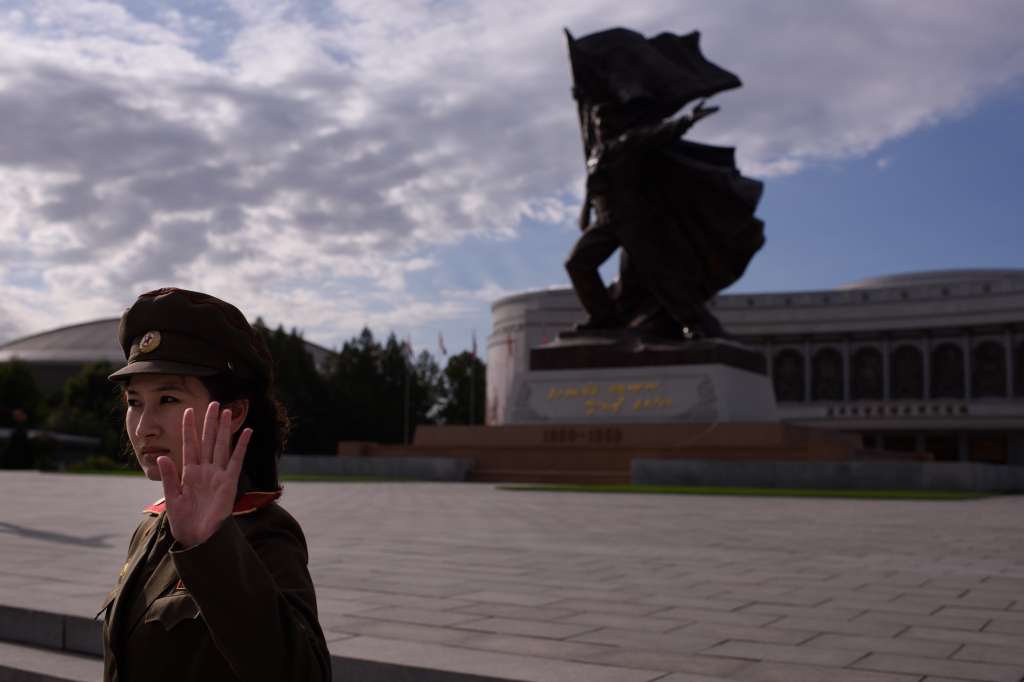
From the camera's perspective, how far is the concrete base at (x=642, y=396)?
2284 centimetres

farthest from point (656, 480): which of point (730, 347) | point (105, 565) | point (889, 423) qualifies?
point (889, 423)

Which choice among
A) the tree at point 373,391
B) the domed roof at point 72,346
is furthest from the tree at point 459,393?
the domed roof at point 72,346

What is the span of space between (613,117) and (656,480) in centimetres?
938

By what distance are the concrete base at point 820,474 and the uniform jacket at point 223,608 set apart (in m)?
18.2

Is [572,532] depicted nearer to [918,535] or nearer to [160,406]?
[918,535]

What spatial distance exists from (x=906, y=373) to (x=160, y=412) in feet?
219

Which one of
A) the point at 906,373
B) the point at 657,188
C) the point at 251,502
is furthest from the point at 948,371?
the point at 251,502

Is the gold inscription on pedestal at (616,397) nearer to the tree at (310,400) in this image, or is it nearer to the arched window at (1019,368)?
the tree at (310,400)

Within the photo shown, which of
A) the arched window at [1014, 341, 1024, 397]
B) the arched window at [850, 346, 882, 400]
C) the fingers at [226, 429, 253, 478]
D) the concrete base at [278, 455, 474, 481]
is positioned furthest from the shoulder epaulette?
the arched window at [850, 346, 882, 400]

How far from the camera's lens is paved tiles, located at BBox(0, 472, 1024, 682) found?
382 cm

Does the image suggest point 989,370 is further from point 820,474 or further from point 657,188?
point 820,474

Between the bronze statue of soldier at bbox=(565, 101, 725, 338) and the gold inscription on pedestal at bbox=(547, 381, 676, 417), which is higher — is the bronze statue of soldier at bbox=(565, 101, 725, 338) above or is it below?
above

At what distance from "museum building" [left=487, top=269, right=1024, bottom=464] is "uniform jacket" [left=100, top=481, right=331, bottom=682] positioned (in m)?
55.0

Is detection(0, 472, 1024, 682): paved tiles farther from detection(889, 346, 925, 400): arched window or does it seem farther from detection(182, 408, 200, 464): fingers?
detection(889, 346, 925, 400): arched window
